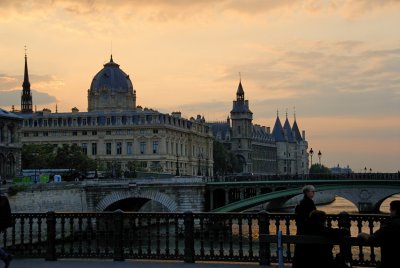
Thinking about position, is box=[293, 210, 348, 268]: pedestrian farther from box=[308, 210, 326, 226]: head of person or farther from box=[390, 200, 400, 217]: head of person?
box=[390, 200, 400, 217]: head of person

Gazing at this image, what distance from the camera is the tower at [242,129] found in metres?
183

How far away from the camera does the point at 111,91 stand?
5133 inches

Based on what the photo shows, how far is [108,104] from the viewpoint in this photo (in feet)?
429

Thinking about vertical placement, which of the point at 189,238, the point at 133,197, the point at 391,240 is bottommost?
the point at 189,238

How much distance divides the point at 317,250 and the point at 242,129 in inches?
6802

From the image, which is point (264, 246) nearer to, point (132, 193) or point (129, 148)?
point (132, 193)

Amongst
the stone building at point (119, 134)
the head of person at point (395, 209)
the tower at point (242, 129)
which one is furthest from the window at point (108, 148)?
the head of person at point (395, 209)

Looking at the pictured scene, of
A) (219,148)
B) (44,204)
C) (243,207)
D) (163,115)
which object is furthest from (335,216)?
(219,148)

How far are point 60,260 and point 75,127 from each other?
10019 cm

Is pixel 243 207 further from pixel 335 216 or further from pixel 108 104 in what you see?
pixel 108 104

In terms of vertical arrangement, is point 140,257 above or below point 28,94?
below

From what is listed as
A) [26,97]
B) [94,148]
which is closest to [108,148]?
[94,148]

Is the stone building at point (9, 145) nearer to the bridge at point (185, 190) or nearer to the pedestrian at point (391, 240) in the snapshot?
the bridge at point (185, 190)

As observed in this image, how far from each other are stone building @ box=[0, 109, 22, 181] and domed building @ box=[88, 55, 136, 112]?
5860cm
